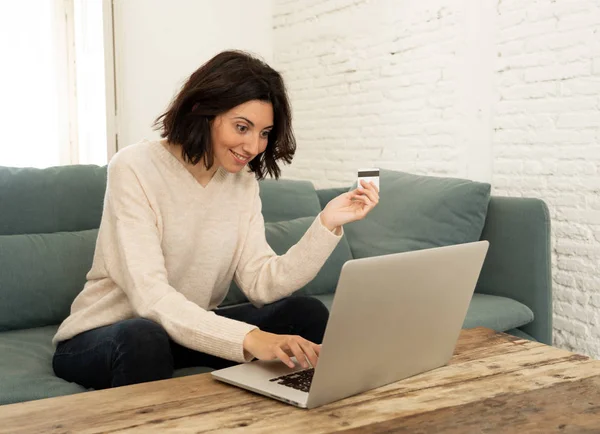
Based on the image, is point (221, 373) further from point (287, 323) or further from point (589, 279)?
point (589, 279)

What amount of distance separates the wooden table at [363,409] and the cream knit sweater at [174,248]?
0.35 m

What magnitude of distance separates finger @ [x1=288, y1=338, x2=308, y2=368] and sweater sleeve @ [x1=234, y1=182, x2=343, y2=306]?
0.49 meters

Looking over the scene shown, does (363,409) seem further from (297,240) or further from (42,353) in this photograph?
(297,240)

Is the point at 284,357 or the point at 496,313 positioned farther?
the point at 496,313

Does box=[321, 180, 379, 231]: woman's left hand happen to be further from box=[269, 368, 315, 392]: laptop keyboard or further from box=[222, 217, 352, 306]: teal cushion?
box=[222, 217, 352, 306]: teal cushion

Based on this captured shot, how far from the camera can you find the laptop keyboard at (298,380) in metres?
1.22

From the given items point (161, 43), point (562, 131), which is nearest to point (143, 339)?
point (562, 131)

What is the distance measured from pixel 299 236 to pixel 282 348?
1.36m

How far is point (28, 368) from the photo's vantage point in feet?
6.01

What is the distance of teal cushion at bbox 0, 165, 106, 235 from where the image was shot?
7.46 feet

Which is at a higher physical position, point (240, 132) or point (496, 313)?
point (240, 132)

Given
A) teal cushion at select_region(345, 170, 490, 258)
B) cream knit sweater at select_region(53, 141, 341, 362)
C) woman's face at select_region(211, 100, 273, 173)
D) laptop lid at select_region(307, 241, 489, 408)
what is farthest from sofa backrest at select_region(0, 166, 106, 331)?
laptop lid at select_region(307, 241, 489, 408)

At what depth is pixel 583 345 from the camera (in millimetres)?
2957

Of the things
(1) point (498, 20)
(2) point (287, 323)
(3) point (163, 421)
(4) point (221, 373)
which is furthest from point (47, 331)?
(1) point (498, 20)
